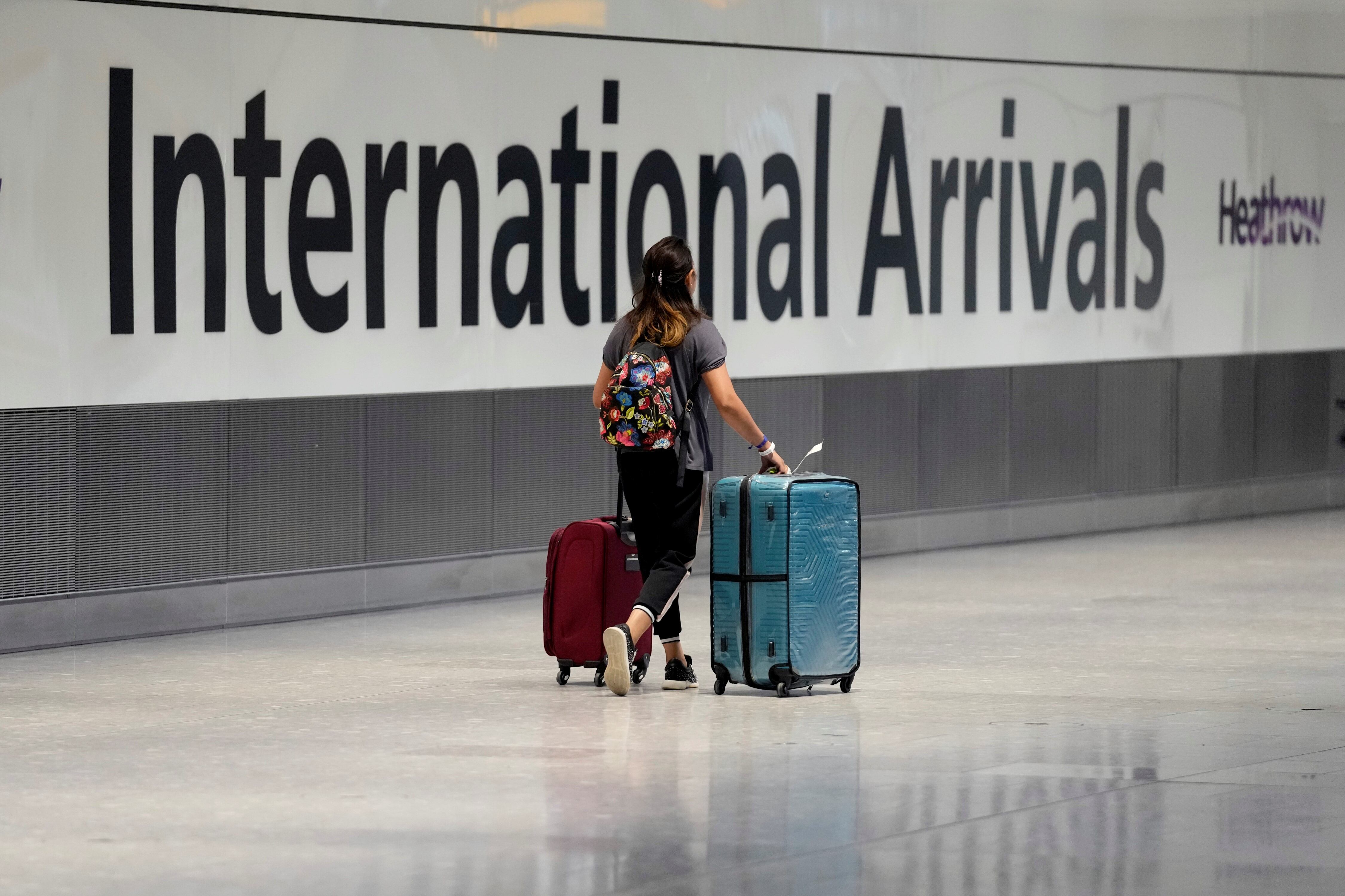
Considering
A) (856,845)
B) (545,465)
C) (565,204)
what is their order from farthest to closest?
(545,465), (565,204), (856,845)

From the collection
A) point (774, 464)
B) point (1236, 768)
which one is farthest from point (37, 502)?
point (1236, 768)

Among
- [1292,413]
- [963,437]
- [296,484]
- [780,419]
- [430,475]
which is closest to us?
[296,484]

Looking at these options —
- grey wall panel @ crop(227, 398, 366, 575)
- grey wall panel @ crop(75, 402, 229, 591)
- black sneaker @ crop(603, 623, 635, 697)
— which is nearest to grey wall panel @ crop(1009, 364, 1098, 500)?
grey wall panel @ crop(227, 398, 366, 575)

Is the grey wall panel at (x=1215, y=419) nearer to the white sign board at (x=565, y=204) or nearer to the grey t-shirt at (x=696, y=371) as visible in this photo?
the white sign board at (x=565, y=204)

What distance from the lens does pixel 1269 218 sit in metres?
19.2

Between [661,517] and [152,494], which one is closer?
[661,517]

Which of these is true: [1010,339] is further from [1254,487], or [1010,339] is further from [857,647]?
[857,647]

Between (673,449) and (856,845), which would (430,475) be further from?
(856,845)

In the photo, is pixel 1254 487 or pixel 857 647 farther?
pixel 1254 487

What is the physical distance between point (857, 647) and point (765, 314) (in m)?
5.49

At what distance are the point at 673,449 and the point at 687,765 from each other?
6.33 feet

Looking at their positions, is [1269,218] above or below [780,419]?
above

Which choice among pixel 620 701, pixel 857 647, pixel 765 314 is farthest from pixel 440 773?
pixel 765 314

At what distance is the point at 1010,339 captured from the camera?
16.9m
